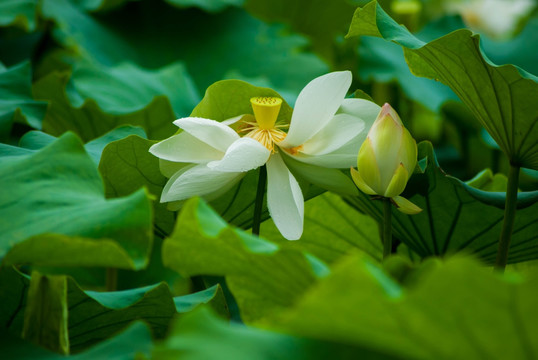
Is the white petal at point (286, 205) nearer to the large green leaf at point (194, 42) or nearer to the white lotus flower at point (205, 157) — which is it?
the white lotus flower at point (205, 157)

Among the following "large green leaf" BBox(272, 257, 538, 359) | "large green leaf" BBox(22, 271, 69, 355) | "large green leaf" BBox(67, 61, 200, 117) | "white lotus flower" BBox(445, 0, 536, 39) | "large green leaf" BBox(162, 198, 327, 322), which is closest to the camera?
"large green leaf" BBox(272, 257, 538, 359)

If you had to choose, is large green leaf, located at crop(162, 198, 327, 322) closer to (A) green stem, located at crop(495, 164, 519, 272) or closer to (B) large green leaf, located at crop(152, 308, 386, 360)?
(B) large green leaf, located at crop(152, 308, 386, 360)

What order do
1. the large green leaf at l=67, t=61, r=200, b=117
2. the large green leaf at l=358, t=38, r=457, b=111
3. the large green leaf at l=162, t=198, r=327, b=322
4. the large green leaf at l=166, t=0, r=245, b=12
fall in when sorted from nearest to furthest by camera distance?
the large green leaf at l=162, t=198, r=327, b=322 → the large green leaf at l=67, t=61, r=200, b=117 → the large green leaf at l=358, t=38, r=457, b=111 → the large green leaf at l=166, t=0, r=245, b=12

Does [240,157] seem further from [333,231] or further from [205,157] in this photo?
[333,231]

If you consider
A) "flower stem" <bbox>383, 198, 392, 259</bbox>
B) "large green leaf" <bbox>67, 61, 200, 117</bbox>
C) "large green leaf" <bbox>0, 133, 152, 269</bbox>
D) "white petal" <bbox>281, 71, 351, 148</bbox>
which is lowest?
"large green leaf" <bbox>67, 61, 200, 117</bbox>

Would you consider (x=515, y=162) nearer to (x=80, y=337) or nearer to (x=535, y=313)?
(x=535, y=313)

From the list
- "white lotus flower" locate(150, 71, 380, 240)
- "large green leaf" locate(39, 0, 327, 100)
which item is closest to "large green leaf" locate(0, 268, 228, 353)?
"white lotus flower" locate(150, 71, 380, 240)
